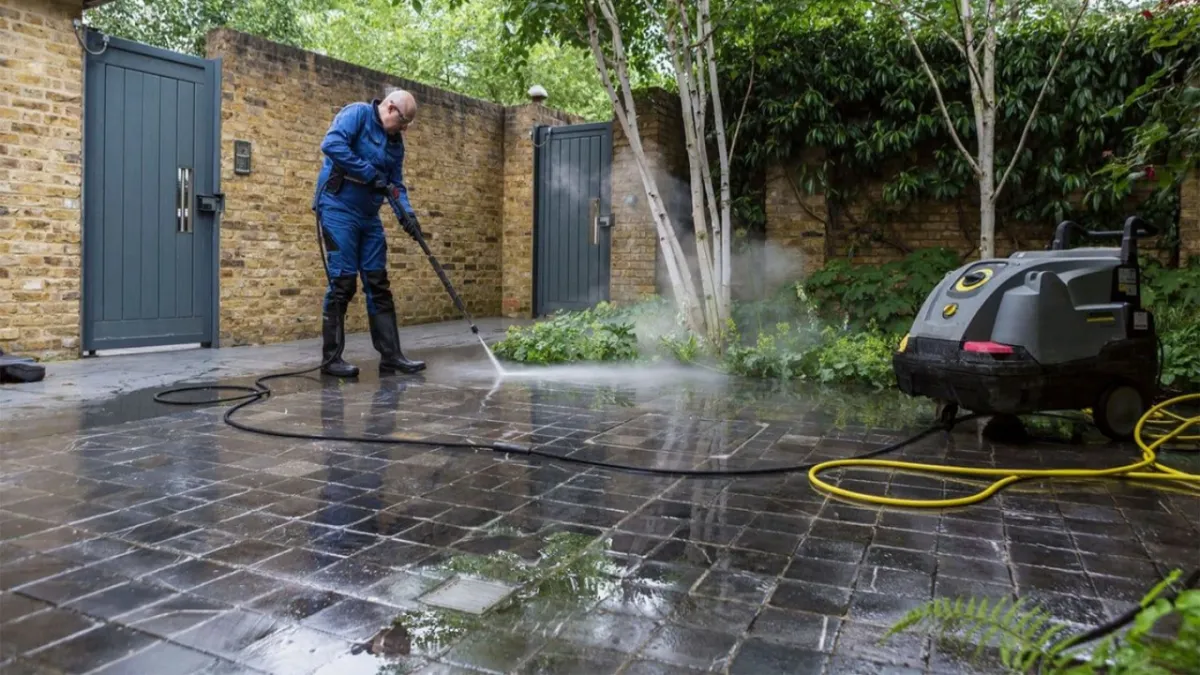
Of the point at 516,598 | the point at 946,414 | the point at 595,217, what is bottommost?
the point at 516,598

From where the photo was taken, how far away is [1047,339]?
3611mm

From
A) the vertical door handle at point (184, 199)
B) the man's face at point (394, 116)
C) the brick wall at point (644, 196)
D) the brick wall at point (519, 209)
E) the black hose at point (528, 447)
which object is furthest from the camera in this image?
the brick wall at point (519, 209)

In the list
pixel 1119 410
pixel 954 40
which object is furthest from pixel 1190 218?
pixel 1119 410

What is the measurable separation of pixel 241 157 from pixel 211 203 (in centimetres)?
50

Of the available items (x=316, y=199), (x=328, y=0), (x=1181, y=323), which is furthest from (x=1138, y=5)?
(x=328, y=0)

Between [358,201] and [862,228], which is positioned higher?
[862,228]

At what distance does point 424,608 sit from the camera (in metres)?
1.99

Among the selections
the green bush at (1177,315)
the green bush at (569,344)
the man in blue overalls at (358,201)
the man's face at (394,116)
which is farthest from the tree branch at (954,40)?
the man in blue overalls at (358,201)

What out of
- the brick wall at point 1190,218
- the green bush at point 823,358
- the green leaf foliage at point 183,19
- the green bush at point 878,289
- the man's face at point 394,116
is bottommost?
the green bush at point 823,358

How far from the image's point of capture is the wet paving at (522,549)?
179 cm

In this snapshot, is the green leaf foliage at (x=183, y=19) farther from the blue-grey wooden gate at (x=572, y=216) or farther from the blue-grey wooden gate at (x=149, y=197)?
the blue-grey wooden gate at (x=149, y=197)

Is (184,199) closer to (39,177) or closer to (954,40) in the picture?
(39,177)

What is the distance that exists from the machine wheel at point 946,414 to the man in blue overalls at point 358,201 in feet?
11.5

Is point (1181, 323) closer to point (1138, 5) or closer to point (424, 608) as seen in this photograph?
point (1138, 5)
